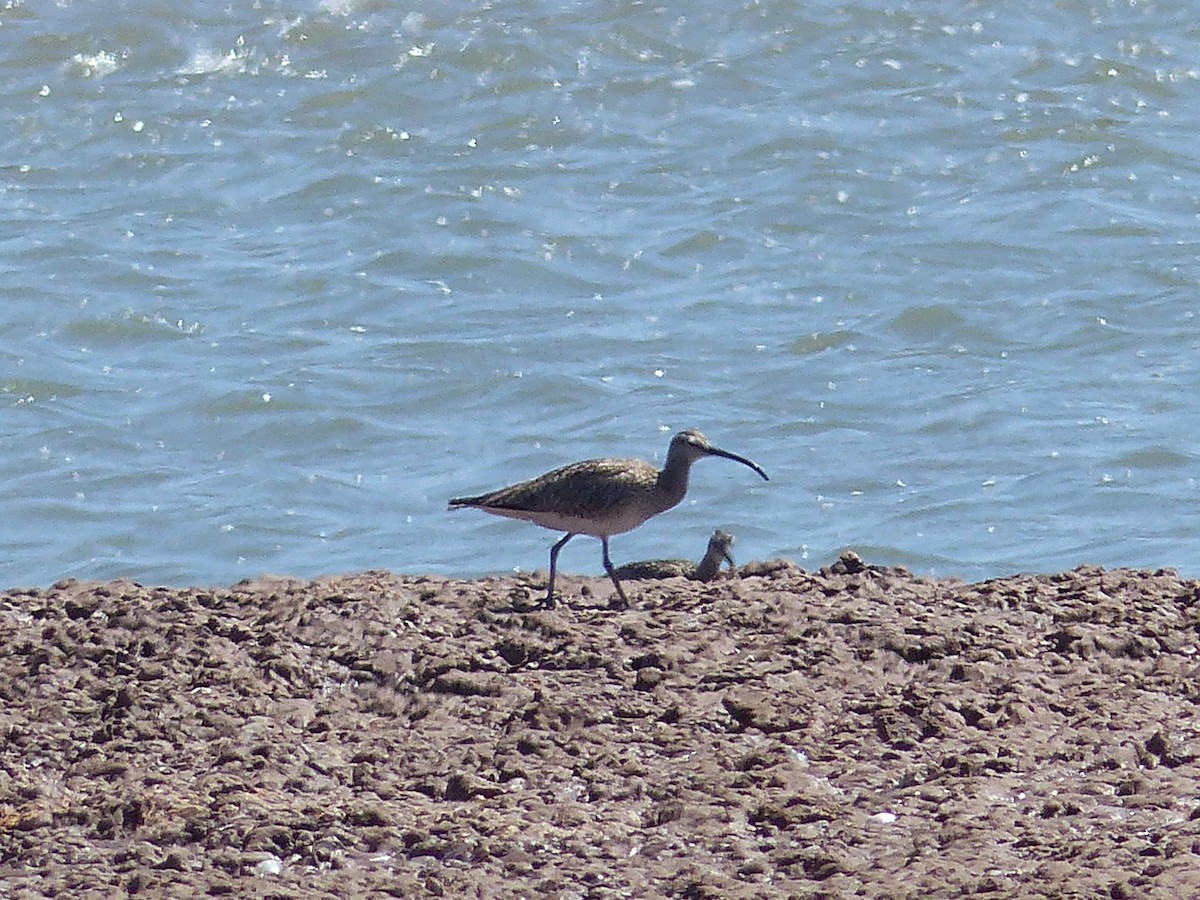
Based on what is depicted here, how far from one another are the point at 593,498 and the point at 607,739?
2028 millimetres

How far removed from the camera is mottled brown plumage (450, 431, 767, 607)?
8.35 meters

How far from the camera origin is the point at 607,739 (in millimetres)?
6445

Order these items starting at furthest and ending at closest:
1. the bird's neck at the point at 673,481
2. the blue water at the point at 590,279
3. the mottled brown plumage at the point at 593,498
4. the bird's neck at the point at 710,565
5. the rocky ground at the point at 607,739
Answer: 1. the blue water at the point at 590,279
2. the bird's neck at the point at 710,565
3. the bird's neck at the point at 673,481
4. the mottled brown plumage at the point at 593,498
5. the rocky ground at the point at 607,739

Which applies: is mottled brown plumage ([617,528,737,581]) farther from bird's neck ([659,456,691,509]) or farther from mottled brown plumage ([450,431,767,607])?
mottled brown plumage ([450,431,767,607])

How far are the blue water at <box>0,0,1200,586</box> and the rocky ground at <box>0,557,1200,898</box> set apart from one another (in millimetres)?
4203

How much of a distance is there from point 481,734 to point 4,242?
1148 centimetres

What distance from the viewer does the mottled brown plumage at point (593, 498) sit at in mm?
8352

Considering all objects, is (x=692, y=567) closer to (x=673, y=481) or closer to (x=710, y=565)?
(x=710, y=565)

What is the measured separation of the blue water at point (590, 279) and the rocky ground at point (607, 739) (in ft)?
13.8

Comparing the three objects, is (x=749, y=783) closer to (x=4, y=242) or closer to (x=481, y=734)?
(x=481, y=734)

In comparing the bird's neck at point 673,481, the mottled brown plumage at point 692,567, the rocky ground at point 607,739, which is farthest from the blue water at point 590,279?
the rocky ground at point 607,739

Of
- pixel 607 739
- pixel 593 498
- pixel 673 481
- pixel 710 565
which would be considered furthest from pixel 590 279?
pixel 607 739

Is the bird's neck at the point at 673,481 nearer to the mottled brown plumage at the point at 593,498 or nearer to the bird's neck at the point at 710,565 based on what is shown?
the mottled brown plumage at the point at 593,498

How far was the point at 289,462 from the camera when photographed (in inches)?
537
